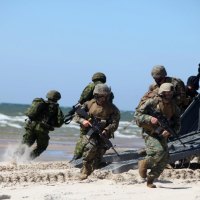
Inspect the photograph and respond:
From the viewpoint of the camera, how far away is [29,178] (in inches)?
344

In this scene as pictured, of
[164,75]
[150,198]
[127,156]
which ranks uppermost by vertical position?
[164,75]

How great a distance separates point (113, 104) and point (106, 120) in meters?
0.27

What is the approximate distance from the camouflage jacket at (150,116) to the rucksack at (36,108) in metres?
4.06

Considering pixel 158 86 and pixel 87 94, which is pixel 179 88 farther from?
pixel 87 94

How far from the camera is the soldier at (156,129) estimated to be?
7.57 meters

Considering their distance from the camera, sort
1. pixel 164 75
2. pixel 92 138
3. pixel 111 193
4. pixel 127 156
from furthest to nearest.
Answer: pixel 127 156
pixel 164 75
pixel 92 138
pixel 111 193

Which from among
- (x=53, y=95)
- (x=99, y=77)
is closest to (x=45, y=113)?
(x=53, y=95)

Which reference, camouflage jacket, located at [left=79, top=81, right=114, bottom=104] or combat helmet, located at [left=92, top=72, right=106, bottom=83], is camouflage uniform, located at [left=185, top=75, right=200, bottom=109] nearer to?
combat helmet, located at [left=92, top=72, right=106, bottom=83]

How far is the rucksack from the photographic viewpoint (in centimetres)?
1152

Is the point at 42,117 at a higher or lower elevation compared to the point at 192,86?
lower

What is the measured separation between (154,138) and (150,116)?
257 mm

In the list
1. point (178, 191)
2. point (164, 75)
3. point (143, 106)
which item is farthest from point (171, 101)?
point (164, 75)

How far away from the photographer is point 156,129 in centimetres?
761

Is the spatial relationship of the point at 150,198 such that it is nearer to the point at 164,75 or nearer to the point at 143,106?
the point at 143,106
